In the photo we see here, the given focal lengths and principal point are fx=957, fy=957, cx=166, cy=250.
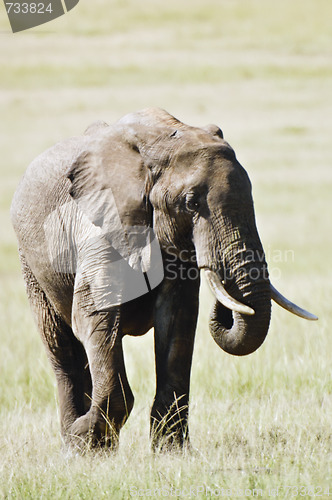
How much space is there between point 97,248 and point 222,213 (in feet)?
2.47

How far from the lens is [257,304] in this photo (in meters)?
4.78

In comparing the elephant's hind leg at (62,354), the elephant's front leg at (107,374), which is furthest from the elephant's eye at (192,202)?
the elephant's hind leg at (62,354)

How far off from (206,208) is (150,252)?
0.42 m

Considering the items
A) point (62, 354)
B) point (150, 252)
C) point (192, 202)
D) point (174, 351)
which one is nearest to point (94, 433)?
point (174, 351)

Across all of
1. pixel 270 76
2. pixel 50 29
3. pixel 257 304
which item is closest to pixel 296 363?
pixel 257 304

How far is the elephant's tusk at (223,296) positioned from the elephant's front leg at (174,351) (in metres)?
0.46

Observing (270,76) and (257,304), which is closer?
(257,304)

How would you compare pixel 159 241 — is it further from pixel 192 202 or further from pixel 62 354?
pixel 62 354

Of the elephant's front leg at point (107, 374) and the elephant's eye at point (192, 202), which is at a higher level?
the elephant's eye at point (192, 202)

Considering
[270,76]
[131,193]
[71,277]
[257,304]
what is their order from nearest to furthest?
1. [257,304]
2. [131,193]
3. [71,277]
4. [270,76]

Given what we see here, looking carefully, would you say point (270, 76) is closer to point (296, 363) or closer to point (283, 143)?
point (283, 143)

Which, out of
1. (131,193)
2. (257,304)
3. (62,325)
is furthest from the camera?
(62,325)

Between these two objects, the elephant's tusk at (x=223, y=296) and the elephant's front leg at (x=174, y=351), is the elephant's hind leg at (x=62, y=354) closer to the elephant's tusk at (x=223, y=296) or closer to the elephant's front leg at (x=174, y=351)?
the elephant's front leg at (x=174, y=351)

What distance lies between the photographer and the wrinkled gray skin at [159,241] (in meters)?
4.86
